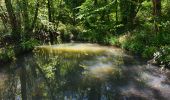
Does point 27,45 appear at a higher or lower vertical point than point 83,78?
higher

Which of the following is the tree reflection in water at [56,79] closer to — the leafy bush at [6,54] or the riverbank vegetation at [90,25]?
the leafy bush at [6,54]

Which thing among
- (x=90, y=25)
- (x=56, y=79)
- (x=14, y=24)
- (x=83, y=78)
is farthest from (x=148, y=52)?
(x=90, y=25)

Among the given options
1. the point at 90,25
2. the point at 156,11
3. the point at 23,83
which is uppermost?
the point at 156,11

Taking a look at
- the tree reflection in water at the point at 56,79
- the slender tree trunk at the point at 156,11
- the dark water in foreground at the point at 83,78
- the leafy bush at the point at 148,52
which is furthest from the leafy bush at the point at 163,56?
the slender tree trunk at the point at 156,11

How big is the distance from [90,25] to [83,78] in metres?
16.8

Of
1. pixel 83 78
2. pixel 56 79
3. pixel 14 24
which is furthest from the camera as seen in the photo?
pixel 14 24

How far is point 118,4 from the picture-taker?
32500 mm

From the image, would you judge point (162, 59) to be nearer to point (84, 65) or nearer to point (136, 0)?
point (84, 65)

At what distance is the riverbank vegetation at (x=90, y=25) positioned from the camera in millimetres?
21547

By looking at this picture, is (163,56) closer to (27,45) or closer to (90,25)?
(27,45)

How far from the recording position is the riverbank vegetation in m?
21.5

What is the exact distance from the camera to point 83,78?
16469 mm

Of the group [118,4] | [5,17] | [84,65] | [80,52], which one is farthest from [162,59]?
[118,4]

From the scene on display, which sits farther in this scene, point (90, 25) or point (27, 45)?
point (90, 25)
